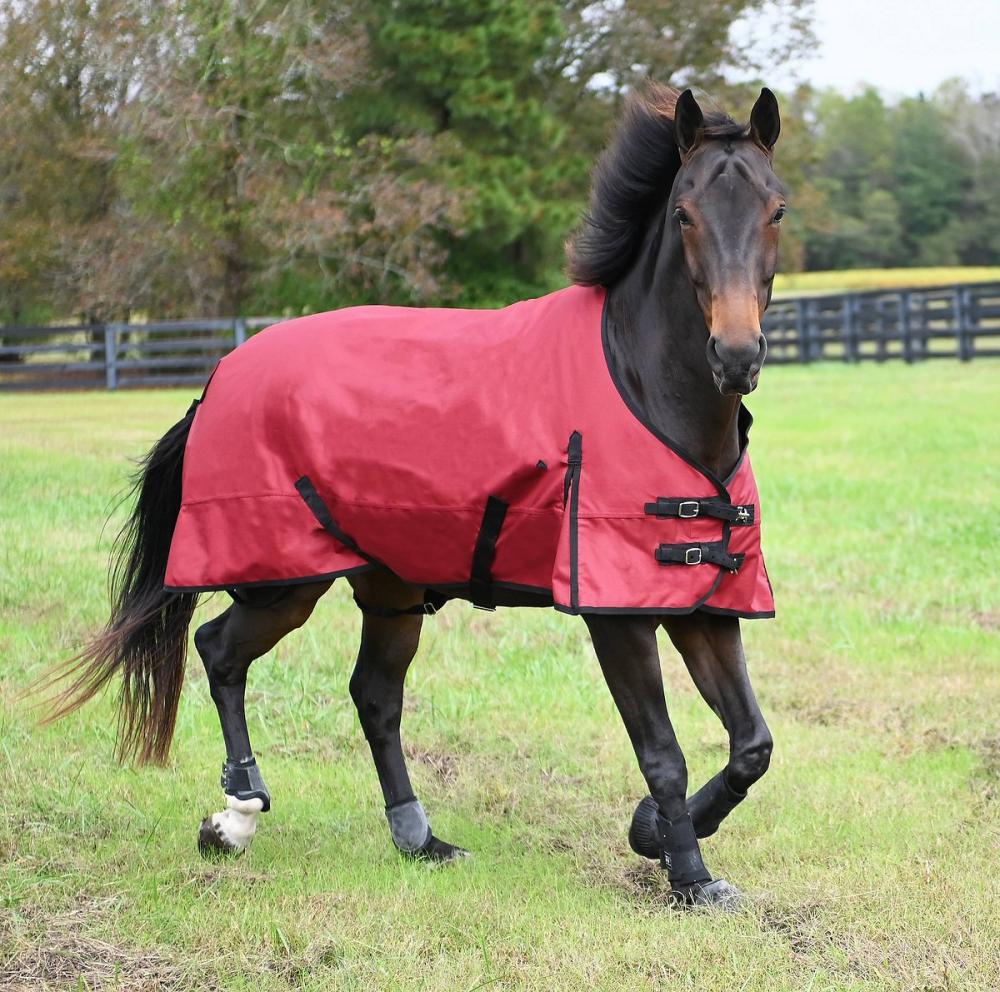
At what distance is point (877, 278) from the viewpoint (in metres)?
60.7

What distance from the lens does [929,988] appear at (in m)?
2.98

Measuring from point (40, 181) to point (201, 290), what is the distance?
197 inches

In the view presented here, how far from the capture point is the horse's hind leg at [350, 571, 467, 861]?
428cm

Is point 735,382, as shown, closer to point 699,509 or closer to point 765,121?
point 699,509

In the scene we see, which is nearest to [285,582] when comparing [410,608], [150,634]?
[410,608]

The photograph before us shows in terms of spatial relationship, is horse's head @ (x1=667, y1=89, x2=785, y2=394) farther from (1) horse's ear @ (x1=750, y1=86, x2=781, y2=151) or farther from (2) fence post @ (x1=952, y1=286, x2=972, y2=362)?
(2) fence post @ (x1=952, y1=286, x2=972, y2=362)

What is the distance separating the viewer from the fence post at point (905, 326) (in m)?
Answer: 26.8

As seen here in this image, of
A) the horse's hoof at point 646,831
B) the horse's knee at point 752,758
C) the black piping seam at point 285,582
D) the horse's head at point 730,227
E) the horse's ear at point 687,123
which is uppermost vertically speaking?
the horse's ear at point 687,123

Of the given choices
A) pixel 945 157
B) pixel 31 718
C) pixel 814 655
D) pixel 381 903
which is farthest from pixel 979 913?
pixel 945 157

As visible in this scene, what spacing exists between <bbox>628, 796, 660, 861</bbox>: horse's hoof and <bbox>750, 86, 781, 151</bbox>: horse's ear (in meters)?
1.80

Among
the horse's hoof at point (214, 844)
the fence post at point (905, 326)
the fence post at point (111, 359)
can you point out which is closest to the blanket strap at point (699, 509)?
the horse's hoof at point (214, 844)

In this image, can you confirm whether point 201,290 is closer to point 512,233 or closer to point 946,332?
point 512,233

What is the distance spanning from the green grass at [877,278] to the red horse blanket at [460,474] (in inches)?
2105

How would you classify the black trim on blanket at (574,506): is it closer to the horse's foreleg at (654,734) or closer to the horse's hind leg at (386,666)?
the horse's foreleg at (654,734)
